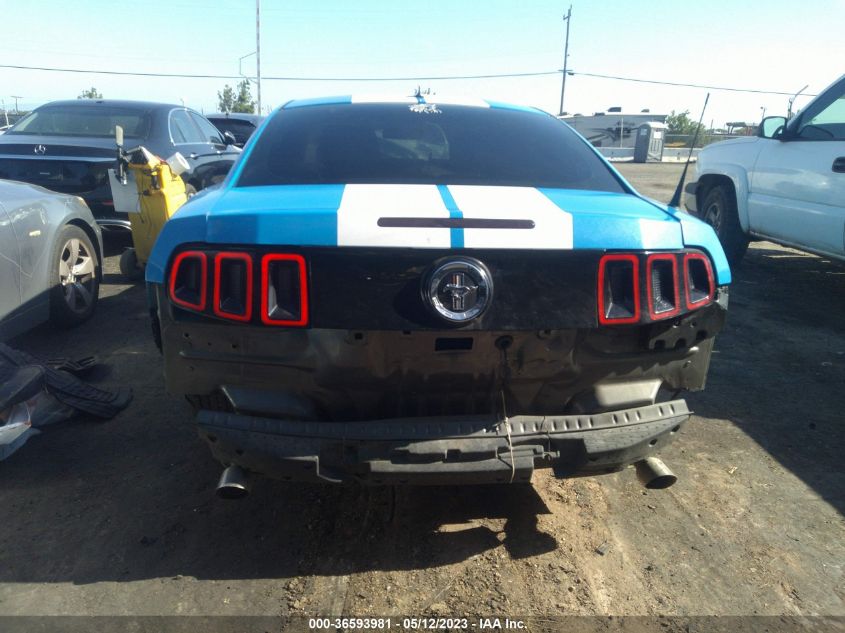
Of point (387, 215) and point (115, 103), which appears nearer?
point (387, 215)

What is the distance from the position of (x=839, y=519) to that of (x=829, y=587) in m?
0.52

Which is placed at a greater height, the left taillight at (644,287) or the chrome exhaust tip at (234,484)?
the left taillight at (644,287)

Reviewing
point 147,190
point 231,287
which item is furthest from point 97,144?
point 231,287

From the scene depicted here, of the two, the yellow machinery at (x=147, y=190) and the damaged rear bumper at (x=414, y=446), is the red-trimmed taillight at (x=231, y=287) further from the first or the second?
the yellow machinery at (x=147, y=190)

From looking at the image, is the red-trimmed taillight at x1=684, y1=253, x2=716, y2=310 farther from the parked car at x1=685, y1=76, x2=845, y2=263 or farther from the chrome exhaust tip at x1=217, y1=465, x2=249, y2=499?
the parked car at x1=685, y1=76, x2=845, y2=263

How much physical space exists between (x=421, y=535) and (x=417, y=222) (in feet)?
4.23

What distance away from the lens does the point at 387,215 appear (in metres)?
2.03

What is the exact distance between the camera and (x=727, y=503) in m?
2.87

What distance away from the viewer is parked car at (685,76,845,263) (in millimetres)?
5331

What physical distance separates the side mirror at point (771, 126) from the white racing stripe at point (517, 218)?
4.93m

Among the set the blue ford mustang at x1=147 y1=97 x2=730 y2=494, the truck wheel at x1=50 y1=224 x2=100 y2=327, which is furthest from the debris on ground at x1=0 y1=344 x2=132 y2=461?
the blue ford mustang at x1=147 y1=97 x2=730 y2=494

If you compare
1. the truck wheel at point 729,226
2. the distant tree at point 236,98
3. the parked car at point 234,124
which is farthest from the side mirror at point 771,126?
the distant tree at point 236,98

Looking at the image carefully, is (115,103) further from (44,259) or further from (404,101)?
(404,101)

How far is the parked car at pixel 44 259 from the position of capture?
12.9ft
